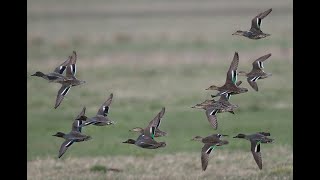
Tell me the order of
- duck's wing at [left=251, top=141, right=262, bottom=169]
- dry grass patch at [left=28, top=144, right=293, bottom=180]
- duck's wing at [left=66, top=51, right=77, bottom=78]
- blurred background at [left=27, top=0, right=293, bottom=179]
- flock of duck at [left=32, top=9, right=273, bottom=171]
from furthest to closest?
blurred background at [left=27, top=0, right=293, bottom=179], dry grass patch at [left=28, top=144, right=293, bottom=180], duck's wing at [left=66, top=51, right=77, bottom=78], duck's wing at [left=251, top=141, right=262, bottom=169], flock of duck at [left=32, top=9, right=273, bottom=171]

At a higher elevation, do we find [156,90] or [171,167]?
[156,90]

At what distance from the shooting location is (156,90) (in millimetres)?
31953

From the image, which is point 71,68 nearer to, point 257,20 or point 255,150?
point 257,20

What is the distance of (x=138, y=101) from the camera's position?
29.8m

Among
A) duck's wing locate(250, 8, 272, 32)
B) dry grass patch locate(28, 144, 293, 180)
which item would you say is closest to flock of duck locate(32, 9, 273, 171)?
duck's wing locate(250, 8, 272, 32)

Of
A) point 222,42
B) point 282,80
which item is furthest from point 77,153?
A: point 222,42

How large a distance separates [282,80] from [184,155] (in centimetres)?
1300

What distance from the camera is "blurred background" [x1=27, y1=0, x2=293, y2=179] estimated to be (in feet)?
63.6

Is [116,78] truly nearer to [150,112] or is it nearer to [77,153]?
[150,112]

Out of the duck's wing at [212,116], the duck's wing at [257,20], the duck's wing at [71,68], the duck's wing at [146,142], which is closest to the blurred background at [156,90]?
the duck's wing at [146,142]

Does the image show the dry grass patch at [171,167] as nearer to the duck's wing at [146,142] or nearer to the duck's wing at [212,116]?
the duck's wing at [146,142]

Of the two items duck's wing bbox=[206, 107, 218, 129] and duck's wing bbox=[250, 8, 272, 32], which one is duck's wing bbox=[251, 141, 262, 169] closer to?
duck's wing bbox=[206, 107, 218, 129]

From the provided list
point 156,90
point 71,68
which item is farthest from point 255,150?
point 156,90

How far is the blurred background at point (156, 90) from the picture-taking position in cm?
1938
